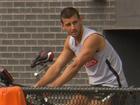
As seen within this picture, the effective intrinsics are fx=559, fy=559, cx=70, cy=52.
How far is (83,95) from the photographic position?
473 centimetres

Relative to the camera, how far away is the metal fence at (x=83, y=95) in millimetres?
4664

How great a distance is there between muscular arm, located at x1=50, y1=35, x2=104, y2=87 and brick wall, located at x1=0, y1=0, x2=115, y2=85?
146 inches

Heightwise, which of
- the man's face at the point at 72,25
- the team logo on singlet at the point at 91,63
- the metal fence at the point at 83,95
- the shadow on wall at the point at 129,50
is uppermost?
the man's face at the point at 72,25

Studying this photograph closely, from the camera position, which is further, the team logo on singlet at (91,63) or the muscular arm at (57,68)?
the muscular arm at (57,68)

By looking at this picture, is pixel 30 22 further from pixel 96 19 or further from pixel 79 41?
pixel 79 41

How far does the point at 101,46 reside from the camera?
5.37 m

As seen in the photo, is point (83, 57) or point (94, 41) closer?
point (83, 57)

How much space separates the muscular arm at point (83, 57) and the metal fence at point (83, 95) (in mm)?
211

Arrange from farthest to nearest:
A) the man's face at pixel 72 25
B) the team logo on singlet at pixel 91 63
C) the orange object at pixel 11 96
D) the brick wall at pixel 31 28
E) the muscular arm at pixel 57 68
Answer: the brick wall at pixel 31 28 → the muscular arm at pixel 57 68 → the team logo on singlet at pixel 91 63 → the man's face at pixel 72 25 → the orange object at pixel 11 96

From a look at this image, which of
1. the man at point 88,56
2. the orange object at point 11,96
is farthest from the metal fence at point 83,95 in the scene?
the man at point 88,56

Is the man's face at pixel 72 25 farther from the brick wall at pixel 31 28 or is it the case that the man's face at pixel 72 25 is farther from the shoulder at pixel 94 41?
the brick wall at pixel 31 28

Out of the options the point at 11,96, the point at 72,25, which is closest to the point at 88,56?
the point at 72,25

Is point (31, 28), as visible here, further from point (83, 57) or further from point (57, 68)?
point (83, 57)

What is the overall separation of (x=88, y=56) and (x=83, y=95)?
1.76 ft
